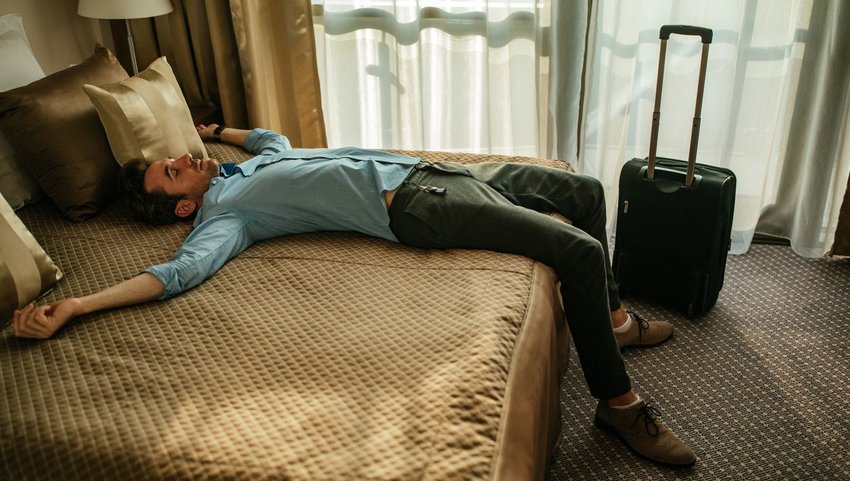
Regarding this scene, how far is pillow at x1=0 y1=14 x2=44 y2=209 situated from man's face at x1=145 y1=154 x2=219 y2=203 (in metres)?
0.37

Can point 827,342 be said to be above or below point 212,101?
below

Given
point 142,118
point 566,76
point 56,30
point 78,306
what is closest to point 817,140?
point 566,76

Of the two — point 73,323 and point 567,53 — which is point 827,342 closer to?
point 567,53

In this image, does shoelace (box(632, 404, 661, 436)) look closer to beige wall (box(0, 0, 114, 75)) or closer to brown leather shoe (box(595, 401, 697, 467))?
brown leather shoe (box(595, 401, 697, 467))

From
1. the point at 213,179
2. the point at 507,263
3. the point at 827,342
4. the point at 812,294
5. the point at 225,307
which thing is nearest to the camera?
the point at 225,307

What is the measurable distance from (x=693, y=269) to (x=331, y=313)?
130 cm

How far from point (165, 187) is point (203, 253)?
1.17ft

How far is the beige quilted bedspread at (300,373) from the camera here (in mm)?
1164

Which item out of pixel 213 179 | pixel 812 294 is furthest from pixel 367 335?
pixel 812 294

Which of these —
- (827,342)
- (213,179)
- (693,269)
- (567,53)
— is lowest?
(827,342)

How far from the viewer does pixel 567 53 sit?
266cm

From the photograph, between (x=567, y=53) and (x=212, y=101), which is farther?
(x=212, y=101)

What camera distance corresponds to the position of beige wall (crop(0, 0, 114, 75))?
2.42 m

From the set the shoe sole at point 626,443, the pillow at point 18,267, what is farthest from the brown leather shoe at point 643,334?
the pillow at point 18,267
